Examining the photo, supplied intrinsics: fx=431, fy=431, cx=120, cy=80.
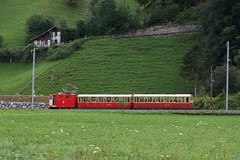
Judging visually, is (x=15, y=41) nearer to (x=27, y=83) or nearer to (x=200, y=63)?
(x=27, y=83)

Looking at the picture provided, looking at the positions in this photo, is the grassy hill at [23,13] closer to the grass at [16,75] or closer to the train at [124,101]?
the grass at [16,75]

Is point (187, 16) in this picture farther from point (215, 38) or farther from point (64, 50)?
point (64, 50)

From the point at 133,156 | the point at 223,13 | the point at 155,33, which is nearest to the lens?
the point at 133,156

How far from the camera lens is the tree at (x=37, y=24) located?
11556 centimetres

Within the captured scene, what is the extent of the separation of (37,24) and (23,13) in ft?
67.3

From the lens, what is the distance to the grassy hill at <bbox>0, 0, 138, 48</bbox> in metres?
119

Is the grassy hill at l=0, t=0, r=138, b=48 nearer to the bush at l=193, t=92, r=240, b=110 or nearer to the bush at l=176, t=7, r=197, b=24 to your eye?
the bush at l=176, t=7, r=197, b=24

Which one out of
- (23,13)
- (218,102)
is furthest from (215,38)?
(23,13)

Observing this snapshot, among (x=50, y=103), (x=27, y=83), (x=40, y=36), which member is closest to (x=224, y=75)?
(x=50, y=103)

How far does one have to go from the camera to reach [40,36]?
108250mm

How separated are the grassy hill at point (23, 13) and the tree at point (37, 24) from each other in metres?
2.45

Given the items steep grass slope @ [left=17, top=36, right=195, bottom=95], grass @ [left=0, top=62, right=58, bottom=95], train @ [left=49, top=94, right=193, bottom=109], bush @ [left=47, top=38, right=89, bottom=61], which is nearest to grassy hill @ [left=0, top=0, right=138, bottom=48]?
grass @ [left=0, top=62, right=58, bottom=95]

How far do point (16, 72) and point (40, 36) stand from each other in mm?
19492

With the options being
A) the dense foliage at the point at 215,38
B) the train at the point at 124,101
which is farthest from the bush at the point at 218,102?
the dense foliage at the point at 215,38
